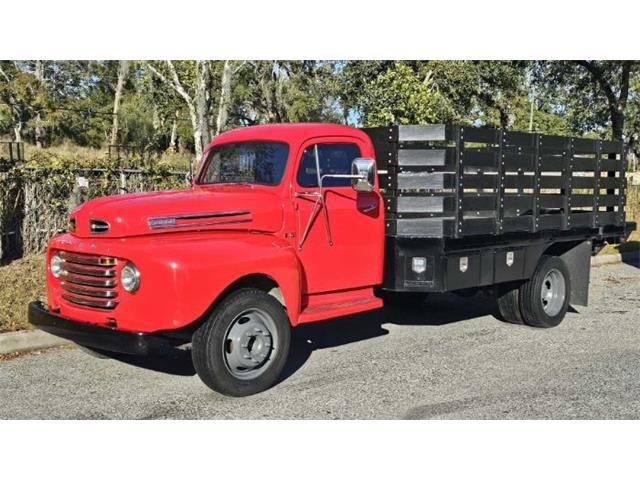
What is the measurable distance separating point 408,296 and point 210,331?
414cm

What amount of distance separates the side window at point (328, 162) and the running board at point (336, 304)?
1021 millimetres

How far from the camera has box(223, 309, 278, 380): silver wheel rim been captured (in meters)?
5.17

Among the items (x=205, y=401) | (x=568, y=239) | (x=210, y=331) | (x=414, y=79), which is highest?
(x=414, y=79)

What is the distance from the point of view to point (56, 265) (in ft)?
18.0

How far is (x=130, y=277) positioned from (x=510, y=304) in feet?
15.8

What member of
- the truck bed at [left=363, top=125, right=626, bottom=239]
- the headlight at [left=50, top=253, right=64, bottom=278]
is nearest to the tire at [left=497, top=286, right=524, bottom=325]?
the truck bed at [left=363, top=125, right=626, bottom=239]

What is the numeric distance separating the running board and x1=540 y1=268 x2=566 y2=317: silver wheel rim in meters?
2.69

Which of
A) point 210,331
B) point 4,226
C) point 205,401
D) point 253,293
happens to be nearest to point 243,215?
point 253,293

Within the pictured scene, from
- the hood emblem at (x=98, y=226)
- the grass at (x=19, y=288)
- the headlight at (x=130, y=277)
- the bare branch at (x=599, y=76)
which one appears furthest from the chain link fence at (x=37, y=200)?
the bare branch at (x=599, y=76)

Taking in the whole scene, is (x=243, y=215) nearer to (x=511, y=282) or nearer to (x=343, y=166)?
(x=343, y=166)

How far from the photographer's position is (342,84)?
2645cm

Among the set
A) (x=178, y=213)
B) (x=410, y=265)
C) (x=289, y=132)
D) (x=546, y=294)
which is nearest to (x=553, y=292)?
(x=546, y=294)

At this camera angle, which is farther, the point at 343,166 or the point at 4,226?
the point at 4,226

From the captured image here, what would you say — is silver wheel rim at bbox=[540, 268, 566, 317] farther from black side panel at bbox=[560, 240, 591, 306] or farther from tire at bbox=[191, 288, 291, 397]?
tire at bbox=[191, 288, 291, 397]
